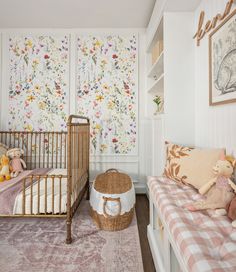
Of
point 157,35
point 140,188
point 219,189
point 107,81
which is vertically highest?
point 157,35

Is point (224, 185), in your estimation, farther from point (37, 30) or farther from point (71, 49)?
point (37, 30)

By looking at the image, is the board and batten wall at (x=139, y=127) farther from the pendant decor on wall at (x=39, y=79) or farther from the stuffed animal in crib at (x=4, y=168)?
the stuffed animal in crib at (x=4, y=168)

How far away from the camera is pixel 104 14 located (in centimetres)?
280

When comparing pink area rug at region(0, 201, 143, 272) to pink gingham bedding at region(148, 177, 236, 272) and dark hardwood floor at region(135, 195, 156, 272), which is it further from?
pink gingham bedding at region(148, 177, 236, 272)

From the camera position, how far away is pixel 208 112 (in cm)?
191

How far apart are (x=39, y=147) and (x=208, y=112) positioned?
2354 millimetres

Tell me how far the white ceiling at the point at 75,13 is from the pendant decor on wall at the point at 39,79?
0.24m

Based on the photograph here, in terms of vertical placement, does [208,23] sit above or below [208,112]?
above

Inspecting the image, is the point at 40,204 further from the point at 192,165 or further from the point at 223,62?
the point at 223,62

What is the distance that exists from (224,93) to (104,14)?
1.95 m

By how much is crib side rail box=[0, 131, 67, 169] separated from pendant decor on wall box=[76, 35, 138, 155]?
55cm

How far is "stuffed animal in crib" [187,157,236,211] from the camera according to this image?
4.10 ft

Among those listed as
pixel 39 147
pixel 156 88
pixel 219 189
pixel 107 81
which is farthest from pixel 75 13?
pixel 219 189

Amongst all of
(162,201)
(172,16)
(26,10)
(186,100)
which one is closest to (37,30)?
(26,10)
